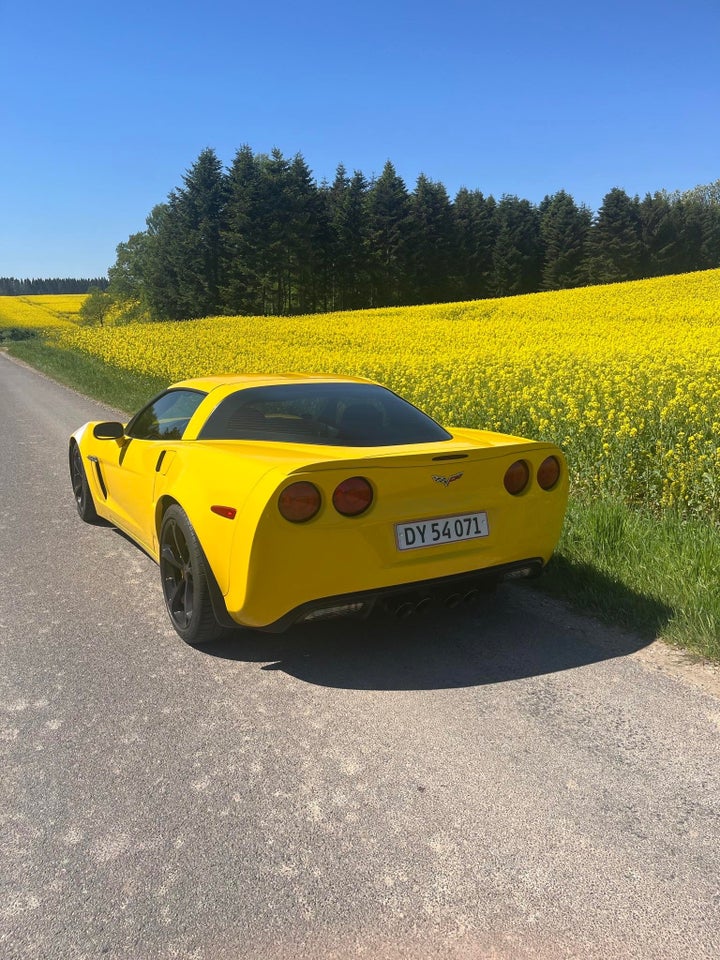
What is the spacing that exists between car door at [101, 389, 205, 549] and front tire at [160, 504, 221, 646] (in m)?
0.36

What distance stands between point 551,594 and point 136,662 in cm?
224

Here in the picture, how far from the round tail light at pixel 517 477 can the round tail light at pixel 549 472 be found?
0.09 metres

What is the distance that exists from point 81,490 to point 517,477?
3.92m

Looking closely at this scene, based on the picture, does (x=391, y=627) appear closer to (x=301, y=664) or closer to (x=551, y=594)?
(x=301, y=664)

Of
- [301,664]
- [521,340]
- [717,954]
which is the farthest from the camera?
[521,340]

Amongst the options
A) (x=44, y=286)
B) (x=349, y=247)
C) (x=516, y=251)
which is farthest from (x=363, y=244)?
(x=44, y=286)

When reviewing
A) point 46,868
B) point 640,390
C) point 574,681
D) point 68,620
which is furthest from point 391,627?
point 640,390

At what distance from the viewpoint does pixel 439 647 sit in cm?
329

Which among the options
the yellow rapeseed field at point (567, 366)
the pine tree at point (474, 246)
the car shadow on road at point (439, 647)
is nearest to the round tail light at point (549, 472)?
the car shadow on road at point (439, 647)

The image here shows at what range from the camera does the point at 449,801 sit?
7.12ft

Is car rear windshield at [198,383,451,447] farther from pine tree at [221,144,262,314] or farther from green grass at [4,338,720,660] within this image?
pine tree at [221,144,262,314]

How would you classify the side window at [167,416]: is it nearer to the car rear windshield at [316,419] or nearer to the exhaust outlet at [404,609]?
the car rear windshield at [316,419]

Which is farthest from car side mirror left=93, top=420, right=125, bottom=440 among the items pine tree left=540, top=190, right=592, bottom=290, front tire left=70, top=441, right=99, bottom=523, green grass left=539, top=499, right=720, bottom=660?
pine tree left=540, top=190, right=592, bottom=290

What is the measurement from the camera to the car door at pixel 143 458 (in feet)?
12.8
